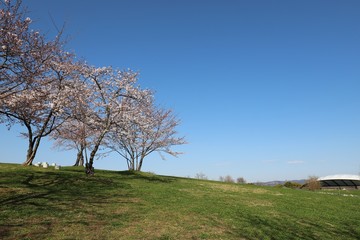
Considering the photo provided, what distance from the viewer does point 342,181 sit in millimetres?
56125

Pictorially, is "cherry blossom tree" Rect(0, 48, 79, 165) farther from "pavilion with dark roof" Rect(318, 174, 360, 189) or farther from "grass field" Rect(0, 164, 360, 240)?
"pavilion with dark roof" Rect(318, 174, 360, 189)

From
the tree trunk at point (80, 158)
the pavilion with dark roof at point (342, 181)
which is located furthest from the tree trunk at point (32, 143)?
the pavilion with dark roof at point (342, 181)

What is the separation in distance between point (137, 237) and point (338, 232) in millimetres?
9834

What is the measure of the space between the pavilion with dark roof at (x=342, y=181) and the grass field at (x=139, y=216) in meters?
40.4

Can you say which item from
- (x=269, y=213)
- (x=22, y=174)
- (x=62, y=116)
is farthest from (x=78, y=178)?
(x=269, y=213)

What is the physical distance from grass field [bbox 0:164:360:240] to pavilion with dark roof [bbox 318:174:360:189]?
40.4 metres

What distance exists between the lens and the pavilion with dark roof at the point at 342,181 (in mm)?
55550

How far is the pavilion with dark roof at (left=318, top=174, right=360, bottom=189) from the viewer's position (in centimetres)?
5555

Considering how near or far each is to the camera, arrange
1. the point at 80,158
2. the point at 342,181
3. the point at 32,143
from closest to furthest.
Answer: the point at 32,143
the point at 80,158
the point at 342,181

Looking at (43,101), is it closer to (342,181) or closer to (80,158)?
(80,158)

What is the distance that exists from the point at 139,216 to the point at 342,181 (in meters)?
55.6

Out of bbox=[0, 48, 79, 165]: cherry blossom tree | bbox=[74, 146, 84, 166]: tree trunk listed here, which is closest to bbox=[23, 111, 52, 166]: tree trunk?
bbox=[0, 48, 79, 165]: cherry blossom tree

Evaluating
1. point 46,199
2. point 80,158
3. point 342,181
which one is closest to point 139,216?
point 46,199

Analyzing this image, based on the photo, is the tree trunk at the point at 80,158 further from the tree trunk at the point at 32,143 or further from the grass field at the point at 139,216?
the grass field at the point at 139,216
